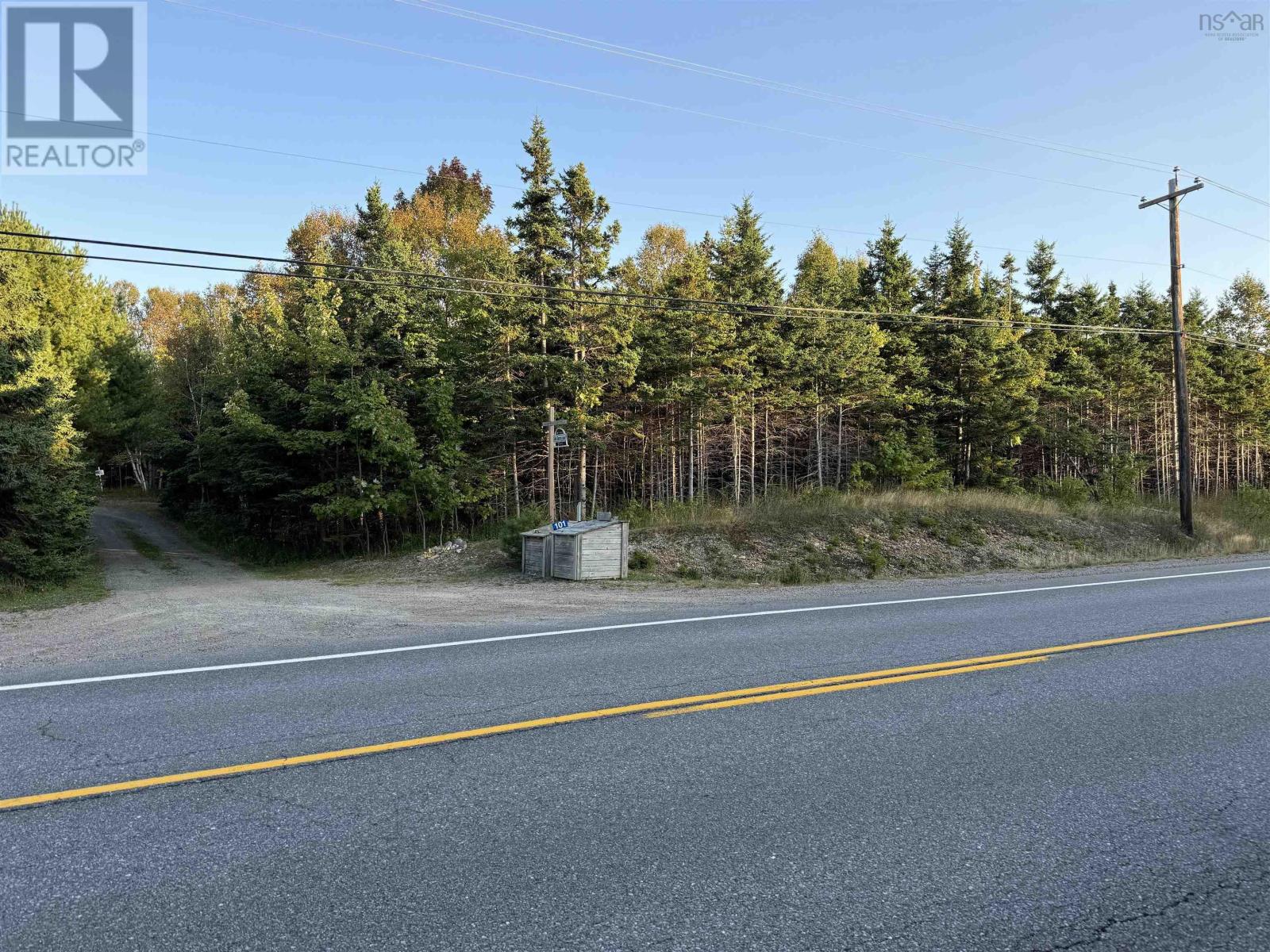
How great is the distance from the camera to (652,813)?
355 centimetres

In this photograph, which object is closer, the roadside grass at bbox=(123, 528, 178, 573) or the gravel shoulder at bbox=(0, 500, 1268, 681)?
the gravel shoulder at bbox=(0, 500, 1268, 681)

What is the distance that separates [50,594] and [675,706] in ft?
50.0

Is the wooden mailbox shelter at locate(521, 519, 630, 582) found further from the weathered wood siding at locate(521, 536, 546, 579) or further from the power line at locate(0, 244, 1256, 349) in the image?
the power line at locate(0, 244, 1256, 349)

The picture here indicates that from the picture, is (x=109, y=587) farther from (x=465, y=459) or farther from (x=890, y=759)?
(x=890, y=759)

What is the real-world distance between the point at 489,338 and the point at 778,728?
65.6 feet

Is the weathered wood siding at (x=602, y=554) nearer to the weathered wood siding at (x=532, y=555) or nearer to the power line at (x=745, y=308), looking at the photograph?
the weathered wood siding at (x=532, y=555)

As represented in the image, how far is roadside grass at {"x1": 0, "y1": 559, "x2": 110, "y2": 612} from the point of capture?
12617 millimetres

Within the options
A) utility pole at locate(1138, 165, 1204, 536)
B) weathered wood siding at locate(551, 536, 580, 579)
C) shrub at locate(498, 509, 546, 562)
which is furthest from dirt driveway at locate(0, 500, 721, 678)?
utility pole at locate(1138, 165, 1204, 536)

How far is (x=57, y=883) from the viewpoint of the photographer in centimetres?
297

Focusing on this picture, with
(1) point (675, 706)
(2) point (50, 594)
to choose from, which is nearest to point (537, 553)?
(1) point (675, 706)

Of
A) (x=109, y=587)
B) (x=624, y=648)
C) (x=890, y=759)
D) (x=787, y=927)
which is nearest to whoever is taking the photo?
(x=787, y=927)

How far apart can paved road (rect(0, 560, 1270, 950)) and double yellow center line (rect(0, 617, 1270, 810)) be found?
10 centimetres

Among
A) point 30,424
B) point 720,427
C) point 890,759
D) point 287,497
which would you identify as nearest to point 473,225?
point 720,427

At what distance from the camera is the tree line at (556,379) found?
69.6 ft
